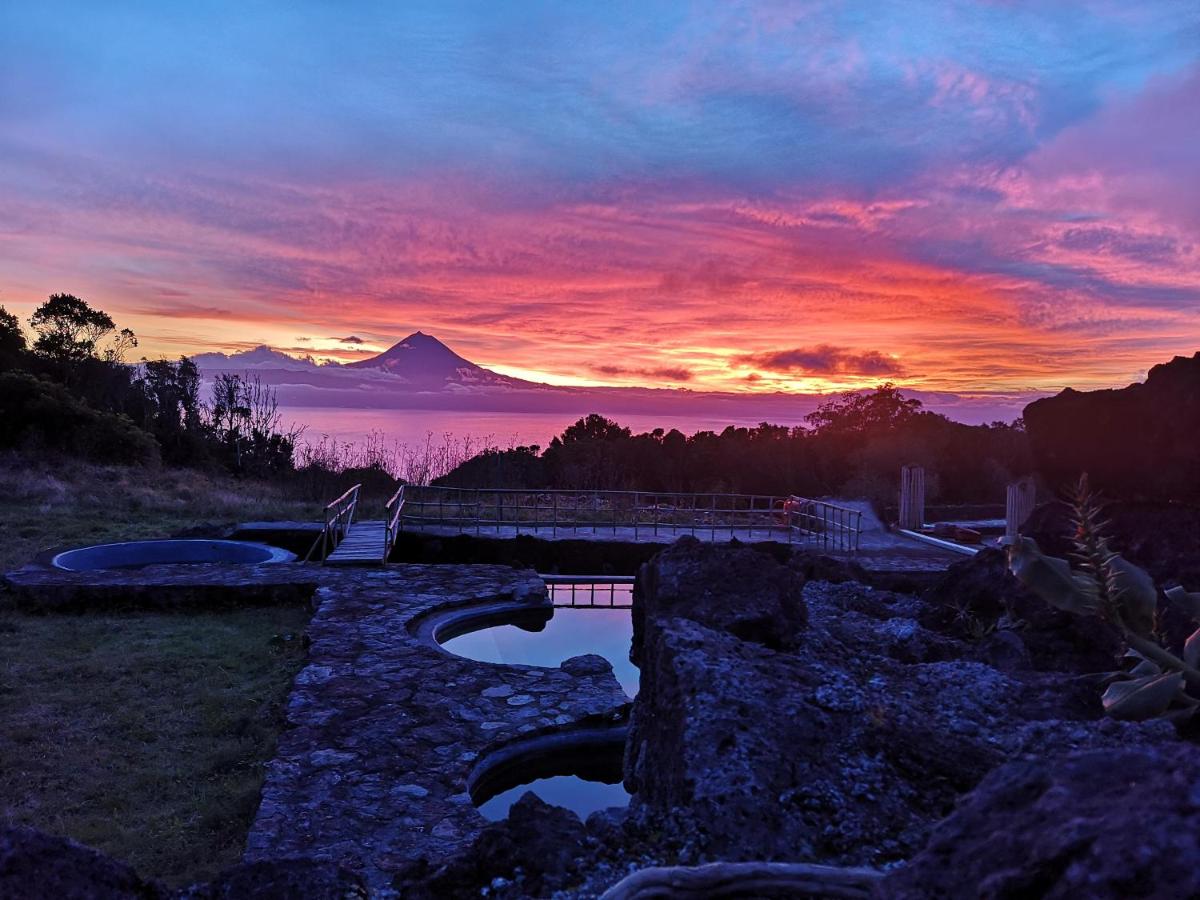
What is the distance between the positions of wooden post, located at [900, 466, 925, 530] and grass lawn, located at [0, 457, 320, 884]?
1105cm

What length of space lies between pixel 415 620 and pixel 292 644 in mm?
1186

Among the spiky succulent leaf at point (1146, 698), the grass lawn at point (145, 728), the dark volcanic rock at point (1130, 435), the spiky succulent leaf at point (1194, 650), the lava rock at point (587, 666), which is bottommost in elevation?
the grass lawn at point (145, 728)

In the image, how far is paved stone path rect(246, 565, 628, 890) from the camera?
3918 millimetres

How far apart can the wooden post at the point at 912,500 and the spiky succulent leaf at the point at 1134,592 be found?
1343 cm

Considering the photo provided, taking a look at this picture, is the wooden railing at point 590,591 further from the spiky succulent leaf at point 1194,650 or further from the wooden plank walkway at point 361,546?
the spiky succulent leaf at point 1194,650

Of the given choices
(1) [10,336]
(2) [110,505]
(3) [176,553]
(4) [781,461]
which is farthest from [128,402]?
(4) [781,461]

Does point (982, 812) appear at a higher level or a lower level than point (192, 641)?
higher

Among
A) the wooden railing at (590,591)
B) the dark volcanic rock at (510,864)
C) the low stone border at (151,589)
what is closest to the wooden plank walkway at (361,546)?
the low stone border at (151,589)

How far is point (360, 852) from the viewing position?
3.75 meters

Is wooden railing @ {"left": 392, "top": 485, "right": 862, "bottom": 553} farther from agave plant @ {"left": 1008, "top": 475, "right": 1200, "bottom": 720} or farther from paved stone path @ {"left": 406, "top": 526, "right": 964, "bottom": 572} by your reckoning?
agave plant @ {"left": 1008, "top": 475, "right": 1200, "bottom": 720}

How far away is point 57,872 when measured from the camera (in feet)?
5.22

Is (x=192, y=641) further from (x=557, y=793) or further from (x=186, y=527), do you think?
(x=186, y=527)

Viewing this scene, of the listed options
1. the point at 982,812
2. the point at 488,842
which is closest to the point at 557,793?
the point at 488,842

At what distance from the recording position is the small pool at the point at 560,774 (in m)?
4.82
